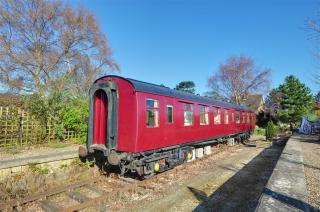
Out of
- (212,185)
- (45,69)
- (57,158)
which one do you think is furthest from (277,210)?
(45,69)

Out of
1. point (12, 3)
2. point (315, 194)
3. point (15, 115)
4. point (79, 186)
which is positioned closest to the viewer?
point (315, 194)

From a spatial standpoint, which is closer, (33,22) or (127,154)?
(127,154)

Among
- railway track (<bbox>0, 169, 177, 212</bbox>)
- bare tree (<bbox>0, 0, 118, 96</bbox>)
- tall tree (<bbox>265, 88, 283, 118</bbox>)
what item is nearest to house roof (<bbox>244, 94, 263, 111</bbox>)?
tall tree (<bbox>265, 88, 283, 118</bbox>)

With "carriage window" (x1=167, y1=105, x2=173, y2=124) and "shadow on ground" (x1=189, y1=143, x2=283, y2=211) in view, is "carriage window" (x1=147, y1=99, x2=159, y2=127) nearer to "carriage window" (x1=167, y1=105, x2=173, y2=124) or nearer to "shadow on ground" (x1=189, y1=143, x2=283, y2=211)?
"carriage window" (x1=167, y1=105, x2=173, y2=124)


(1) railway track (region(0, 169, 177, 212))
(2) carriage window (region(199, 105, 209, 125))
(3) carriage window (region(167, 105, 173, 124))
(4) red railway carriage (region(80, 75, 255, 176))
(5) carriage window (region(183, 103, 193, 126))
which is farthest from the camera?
(2) carriage window (region(199, 105, 209, 125))

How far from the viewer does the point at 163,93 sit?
9.10 m

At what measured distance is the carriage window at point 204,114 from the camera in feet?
40.1

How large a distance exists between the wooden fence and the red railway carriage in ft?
14.4

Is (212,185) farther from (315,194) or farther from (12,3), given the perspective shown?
(12,3)

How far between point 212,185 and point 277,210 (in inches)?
152

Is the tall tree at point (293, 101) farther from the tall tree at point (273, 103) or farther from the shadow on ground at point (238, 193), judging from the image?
the shadow on ground at point (238, 193)

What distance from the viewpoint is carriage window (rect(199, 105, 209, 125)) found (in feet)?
40.1

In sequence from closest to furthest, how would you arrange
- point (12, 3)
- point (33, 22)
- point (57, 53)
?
point (12, 3), point (33, 22), point (57, 53)

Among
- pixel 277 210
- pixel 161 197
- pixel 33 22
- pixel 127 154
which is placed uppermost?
pixel 33 22
